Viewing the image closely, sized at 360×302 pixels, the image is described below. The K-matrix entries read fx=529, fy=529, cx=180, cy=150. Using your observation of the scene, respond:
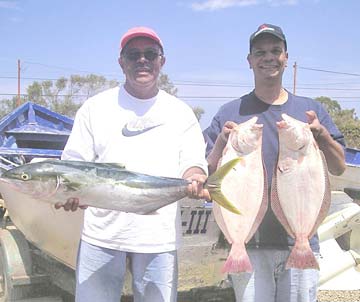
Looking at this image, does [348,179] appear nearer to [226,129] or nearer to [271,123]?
[271,123]

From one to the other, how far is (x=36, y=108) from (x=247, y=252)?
6870 millimetres

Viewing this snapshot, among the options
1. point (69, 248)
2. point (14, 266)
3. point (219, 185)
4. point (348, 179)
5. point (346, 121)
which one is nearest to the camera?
point (219, 185)

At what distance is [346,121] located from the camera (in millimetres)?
36500

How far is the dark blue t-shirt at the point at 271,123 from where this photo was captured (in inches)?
123

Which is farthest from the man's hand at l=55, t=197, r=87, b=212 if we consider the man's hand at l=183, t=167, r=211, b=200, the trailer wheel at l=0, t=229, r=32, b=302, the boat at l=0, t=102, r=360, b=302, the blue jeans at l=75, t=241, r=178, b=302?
the trailer wheel at l=0, t=229, r=32, b=302

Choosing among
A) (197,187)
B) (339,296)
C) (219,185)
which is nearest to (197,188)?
(197,187)

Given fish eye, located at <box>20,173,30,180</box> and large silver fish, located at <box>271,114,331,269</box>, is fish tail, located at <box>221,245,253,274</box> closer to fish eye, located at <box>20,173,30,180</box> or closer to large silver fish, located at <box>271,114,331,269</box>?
large silver fish, located at <box>271,114,331,269</box>

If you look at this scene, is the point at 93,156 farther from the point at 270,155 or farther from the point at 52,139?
the point at 52,139

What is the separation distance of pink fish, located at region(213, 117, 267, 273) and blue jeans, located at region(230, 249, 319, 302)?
0.13 meters

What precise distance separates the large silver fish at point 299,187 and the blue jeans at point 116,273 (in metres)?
0.72

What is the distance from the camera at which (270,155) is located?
3.13 metres

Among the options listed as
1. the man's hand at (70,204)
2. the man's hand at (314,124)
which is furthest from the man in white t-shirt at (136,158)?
the man's hand at (314,124)

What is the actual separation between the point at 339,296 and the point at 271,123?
381 centimetres

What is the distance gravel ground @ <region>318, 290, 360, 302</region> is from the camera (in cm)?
607
